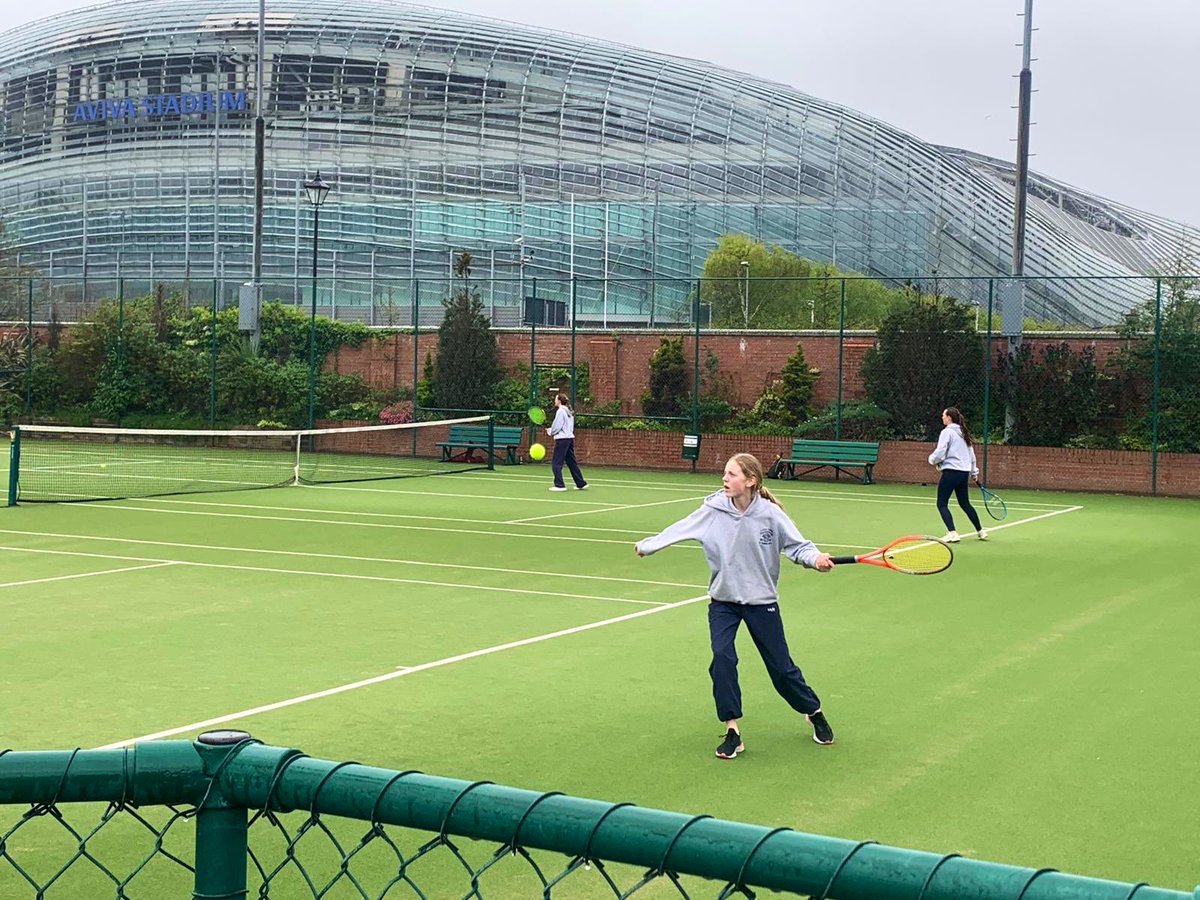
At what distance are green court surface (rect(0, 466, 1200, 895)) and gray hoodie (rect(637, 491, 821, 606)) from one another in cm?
83

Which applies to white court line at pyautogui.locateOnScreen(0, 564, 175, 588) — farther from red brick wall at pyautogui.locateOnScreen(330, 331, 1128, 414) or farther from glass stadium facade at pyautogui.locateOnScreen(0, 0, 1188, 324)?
glass stadium facade at pyautogui.locateOnScreen(0, 0, 1188, 324)

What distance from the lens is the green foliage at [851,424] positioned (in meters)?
30.9

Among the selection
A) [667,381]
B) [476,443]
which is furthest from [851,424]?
[476,443]

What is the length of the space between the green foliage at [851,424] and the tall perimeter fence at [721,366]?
40 millimetres

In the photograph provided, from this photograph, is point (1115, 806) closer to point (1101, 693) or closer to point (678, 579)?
point (1101, 693)

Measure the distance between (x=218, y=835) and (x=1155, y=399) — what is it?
2749 cm

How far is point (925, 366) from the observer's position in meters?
30.2

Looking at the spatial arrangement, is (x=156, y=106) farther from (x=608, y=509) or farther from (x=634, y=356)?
(x=608, y=509)

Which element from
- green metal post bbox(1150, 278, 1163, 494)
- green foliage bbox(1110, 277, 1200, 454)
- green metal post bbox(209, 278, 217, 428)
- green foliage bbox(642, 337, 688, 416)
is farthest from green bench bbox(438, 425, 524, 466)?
green metal post bbox(1150, 278, 1163, 494)

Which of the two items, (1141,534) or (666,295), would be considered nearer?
(1141,534)

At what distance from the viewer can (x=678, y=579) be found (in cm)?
1509

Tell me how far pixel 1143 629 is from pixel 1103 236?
254ft

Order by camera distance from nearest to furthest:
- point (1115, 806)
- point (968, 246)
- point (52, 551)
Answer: point (1115, 806)
point (52, 551)
point (968, 246)

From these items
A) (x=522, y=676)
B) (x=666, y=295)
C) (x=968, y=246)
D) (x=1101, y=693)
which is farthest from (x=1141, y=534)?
(x=968, y=246)
